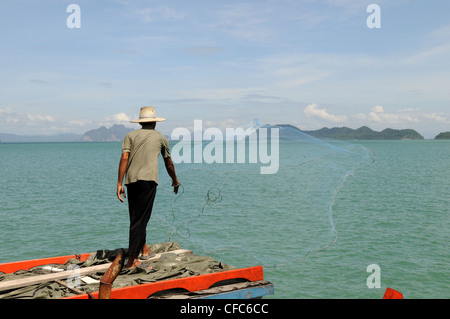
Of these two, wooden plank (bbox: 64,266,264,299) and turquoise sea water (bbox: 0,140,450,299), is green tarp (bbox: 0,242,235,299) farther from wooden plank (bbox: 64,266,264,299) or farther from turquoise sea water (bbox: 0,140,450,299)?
turquoise sea water (bbox: 0,140,450,299)

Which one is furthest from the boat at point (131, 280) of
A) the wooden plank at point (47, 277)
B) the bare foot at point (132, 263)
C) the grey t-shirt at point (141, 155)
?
the grey t-shirt at point (141, 155)

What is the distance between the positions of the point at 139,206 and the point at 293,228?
12097mm

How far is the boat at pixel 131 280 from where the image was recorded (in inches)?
246

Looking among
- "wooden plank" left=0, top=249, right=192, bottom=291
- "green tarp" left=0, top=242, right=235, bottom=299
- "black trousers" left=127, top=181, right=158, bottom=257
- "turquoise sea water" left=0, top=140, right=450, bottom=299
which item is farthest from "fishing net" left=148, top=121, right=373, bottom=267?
"wooden plank" left=0, top=249, right=192, bottom=291

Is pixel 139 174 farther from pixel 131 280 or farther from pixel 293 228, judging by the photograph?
pixel 293 228

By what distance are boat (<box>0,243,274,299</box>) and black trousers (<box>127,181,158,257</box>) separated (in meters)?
0.39

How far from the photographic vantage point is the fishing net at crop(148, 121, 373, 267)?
955 cm

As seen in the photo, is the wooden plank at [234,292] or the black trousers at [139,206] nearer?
the wooden plank at [234,292]

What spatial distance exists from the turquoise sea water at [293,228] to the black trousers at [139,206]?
2.16 meters

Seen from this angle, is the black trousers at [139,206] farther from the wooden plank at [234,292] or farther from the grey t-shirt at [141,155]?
the wooden plank at [234,292]

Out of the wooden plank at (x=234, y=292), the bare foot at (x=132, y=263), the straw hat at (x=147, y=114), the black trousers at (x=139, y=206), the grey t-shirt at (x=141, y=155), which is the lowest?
the wooden plank at (x=234, y=292)

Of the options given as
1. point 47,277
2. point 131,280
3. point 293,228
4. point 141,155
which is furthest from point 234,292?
point 293,228

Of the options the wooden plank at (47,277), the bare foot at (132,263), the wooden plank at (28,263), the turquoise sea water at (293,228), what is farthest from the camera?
the turquoise sea water at (293,228)
